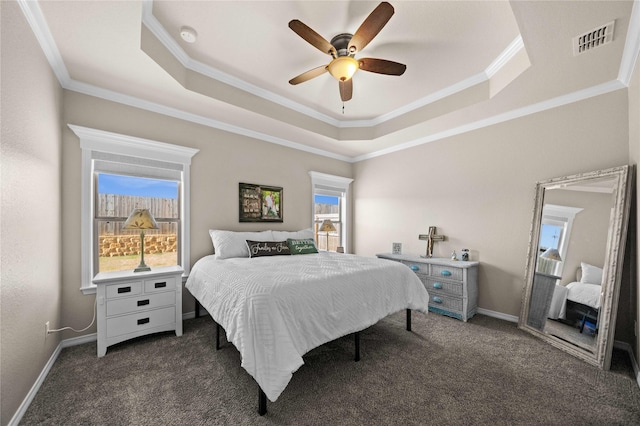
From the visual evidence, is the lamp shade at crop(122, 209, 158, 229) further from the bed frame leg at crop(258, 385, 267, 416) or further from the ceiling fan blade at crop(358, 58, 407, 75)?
the ceiling fan blade at crop(358, 58, 407, 75)

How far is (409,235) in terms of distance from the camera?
4.34 m

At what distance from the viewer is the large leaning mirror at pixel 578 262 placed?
2.22 metres

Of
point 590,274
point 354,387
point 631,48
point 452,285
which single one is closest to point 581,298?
point 590,274

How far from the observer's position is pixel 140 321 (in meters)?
2.51

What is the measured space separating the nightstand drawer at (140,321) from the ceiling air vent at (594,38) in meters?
4.36

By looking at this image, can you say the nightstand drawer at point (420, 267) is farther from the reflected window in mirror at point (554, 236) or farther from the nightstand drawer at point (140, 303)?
the nightstand drawer at point (140, 303)

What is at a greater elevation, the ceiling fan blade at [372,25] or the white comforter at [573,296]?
the ceiling fan blade at [372,25]

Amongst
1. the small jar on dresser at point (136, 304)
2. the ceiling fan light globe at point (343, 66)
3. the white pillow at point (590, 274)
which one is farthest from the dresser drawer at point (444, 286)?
the small jar on dresser at point (136, 304)

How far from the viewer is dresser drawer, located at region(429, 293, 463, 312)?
10.6 feet

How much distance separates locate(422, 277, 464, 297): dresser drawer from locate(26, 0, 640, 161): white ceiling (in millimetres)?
2185

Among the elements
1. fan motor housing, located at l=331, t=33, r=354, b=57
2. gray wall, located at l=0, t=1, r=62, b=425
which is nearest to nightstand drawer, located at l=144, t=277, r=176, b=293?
gray wall, located at l=0, t=1, r=62, b=425

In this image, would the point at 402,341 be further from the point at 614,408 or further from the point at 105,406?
the point at 105,406

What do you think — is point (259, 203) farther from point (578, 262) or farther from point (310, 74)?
point (578, 262)

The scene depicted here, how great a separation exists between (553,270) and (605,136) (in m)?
1.47
